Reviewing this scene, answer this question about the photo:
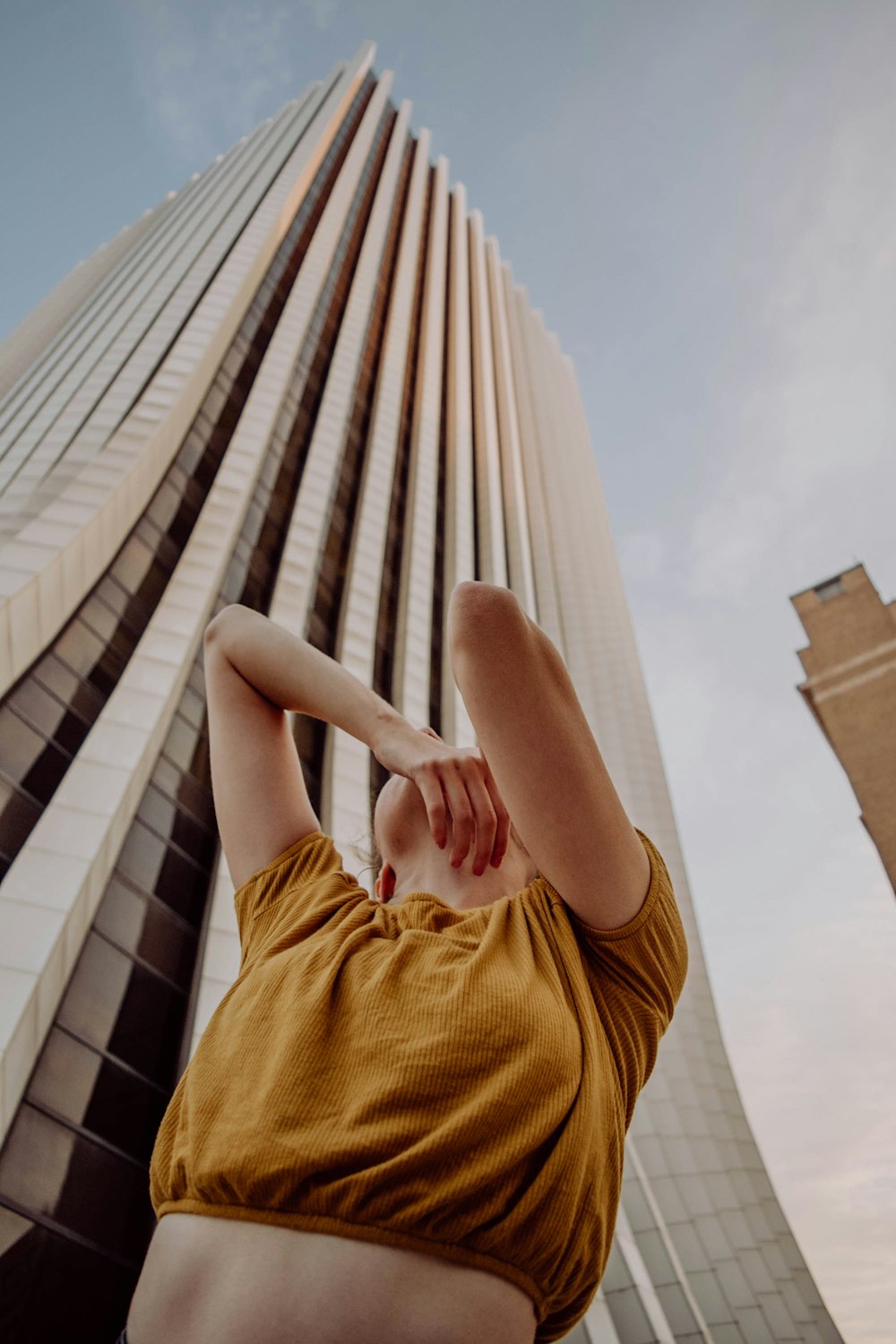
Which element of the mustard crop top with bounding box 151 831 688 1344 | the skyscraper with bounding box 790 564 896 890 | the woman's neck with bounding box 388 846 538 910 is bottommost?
the mustard crop top with bounding box 151 831 688 1344

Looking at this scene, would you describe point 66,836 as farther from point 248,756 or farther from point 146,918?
point 248,756

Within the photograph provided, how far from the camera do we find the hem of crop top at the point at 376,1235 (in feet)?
3.62

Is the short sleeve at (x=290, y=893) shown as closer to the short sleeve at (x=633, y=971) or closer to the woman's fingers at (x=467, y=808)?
the woman's fingers at (x=467, y=808)

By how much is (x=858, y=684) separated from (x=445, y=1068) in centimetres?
2272

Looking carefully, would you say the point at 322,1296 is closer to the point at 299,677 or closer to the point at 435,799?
the point at 435,799

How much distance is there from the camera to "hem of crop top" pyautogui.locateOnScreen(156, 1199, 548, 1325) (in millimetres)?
1103

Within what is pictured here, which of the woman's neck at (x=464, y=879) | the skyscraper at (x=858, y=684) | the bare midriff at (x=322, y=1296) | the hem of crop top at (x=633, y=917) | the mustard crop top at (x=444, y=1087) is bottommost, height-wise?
the bare midriff at (x=322, y=1296)

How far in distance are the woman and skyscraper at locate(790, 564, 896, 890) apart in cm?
2011

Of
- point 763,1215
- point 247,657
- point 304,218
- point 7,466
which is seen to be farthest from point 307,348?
point 763,1215

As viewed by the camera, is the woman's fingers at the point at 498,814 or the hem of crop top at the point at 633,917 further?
the woman's fingers at the point at 498,814

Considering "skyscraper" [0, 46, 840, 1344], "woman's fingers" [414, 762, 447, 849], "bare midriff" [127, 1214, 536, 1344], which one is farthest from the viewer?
"skyscraper" [0, 46, 840, 1344]

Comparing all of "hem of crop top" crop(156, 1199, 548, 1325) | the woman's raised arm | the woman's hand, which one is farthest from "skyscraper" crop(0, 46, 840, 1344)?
"hem of crop top" crop(156, 1199, 548, 1325)

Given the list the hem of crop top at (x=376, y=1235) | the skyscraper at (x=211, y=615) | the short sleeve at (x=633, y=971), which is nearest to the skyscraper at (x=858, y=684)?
the skyscraper at (x=211, y=615)

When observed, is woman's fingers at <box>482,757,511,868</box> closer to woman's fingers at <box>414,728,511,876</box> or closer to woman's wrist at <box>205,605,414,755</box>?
woman's fingers at <box>414,728,511,876</box>
